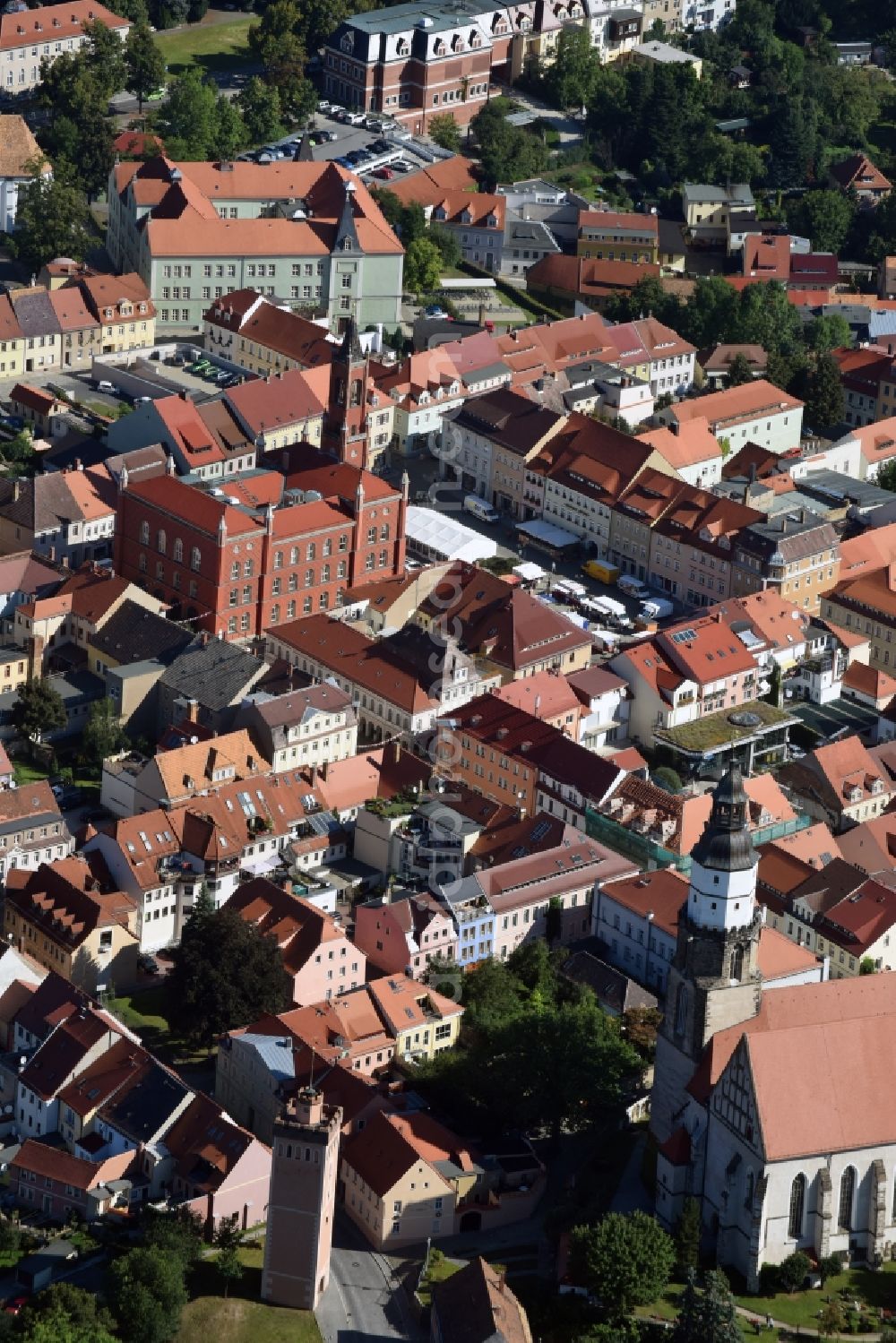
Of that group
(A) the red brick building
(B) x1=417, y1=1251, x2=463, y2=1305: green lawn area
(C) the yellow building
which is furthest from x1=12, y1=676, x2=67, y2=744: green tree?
(B) x1=417, y1=1251, x2=463, y2=1305: green lawn area

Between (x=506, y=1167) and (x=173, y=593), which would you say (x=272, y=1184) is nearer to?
(x=506, y=1167)

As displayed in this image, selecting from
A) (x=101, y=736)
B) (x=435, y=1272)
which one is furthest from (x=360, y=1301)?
(x=101, y=736)

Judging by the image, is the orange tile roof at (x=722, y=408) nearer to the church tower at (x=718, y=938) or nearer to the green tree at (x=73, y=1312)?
the church tower at (x=718, y=938)

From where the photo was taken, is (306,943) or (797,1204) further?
(306,943)

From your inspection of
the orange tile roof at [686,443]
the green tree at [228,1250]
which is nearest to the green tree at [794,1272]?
the green tree at [228,1250]

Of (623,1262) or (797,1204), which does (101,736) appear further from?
(797,1204)

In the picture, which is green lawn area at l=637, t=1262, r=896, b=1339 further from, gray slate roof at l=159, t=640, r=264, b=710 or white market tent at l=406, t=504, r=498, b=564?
white market tent at l=406, t=504, r=498, b=564

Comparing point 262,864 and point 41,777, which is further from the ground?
point 262,864
